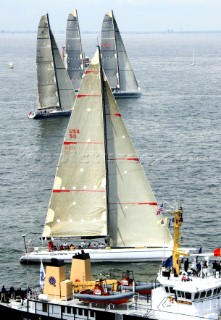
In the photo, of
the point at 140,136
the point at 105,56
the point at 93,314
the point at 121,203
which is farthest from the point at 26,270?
the point at 105,56

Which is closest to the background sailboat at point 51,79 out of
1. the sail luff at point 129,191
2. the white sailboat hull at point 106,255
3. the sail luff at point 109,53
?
the sail luff at point 109,53

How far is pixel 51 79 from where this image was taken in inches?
6334

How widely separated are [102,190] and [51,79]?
86.4 metres

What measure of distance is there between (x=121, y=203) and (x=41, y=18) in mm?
93216

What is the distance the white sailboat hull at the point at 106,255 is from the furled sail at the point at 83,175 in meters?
1.83

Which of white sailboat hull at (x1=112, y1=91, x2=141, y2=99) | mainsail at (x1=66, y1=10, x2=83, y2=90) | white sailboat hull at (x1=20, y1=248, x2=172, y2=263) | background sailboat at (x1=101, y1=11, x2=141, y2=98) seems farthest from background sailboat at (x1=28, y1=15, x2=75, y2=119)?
white sailboat hull at (x1=20, y1=248, x2=172, y2=263)

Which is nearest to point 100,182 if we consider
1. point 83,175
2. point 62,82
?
point 83,175

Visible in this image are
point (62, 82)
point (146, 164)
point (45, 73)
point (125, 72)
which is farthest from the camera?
point (125, 72)

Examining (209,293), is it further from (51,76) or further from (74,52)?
(74,52)

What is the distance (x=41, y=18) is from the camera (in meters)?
164

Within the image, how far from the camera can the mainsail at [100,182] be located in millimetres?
75562

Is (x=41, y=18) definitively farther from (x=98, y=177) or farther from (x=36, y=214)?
(x=98, y=177)

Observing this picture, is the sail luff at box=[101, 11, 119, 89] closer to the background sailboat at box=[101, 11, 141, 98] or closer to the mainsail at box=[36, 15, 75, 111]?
the background sailboat at box=[101, 11, 141, 98]

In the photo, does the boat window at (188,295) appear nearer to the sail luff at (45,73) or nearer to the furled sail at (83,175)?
the furled sail at (83,175)
